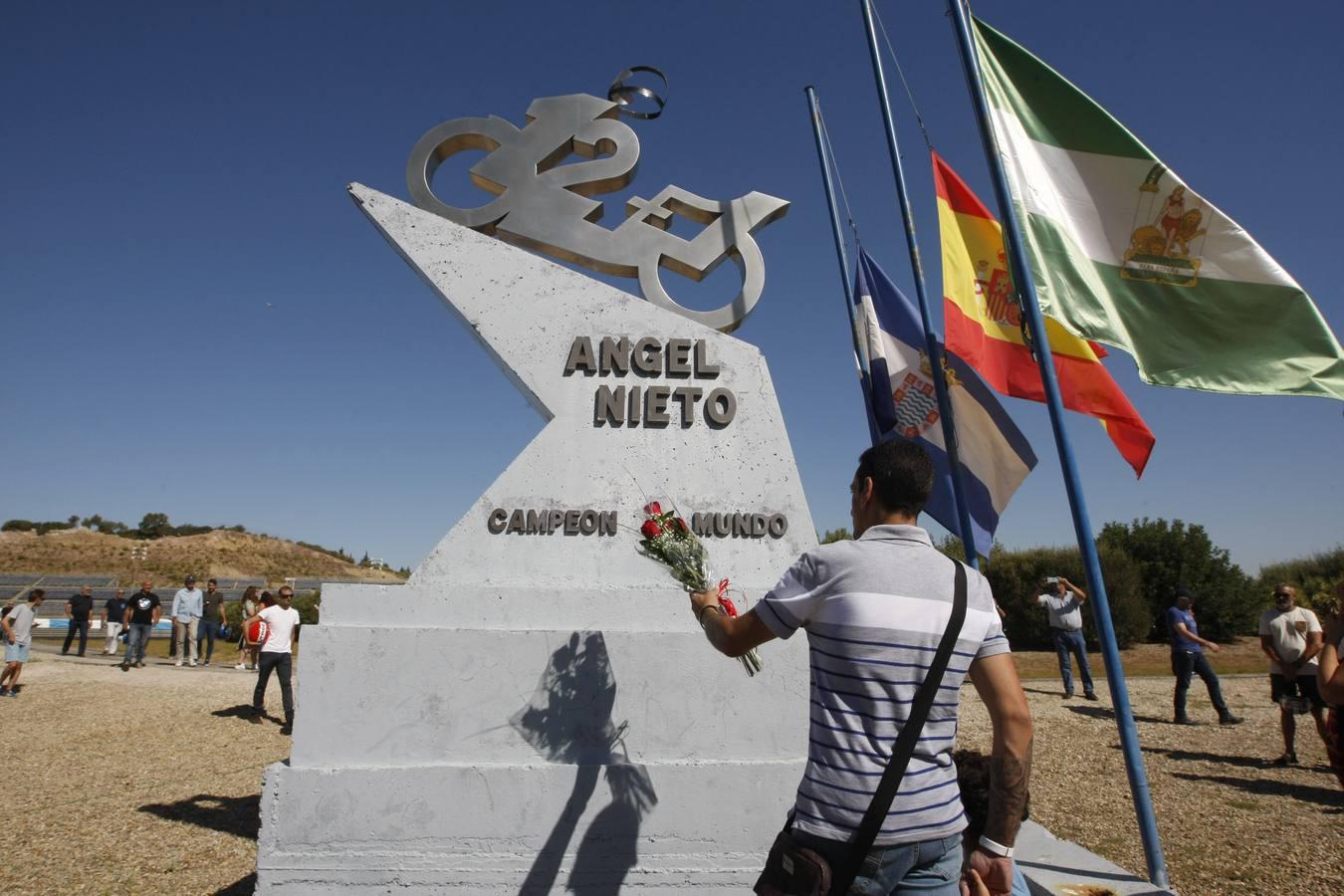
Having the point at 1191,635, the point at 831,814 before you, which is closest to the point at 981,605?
the point at 831,814

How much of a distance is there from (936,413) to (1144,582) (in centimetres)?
2108

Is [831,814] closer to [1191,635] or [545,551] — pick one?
[545,551]

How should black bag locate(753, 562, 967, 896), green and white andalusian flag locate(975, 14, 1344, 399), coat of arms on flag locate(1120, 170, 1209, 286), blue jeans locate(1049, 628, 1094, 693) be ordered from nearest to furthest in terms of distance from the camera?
1. black bag locate(753, 562, 967, 896)
2. green and white andalusian flag locate(975, 14, 1344, 399)
3. coat of arms on flag locate(1120, 170, 1209, 286)
4. blue jeans locate(1049, 628, 1094, 693)

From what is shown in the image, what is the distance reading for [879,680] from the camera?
2.03 m

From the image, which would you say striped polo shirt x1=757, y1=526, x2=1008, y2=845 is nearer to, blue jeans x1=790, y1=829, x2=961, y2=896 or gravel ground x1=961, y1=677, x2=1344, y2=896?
blue jeans x1=790, y1=829, x2=961, y2=896

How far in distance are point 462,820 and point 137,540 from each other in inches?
2387

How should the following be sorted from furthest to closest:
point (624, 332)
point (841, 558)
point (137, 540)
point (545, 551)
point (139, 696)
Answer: point (137, 540)
point (139, 696)
point (624, 332)
point (545, 551)
point (841, 558)

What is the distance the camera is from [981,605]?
7.13 feet

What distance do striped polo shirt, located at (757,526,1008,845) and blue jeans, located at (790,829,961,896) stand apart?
28 millimetres

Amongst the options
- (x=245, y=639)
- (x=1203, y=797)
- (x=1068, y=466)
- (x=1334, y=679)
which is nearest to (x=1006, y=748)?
(x=1334, y=679)

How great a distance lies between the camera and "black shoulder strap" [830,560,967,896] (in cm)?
193

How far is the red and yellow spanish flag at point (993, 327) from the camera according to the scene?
5520mm

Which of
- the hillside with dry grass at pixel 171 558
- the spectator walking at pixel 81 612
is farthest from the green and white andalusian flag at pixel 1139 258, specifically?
the hillside with dry grass at pixel 171 558

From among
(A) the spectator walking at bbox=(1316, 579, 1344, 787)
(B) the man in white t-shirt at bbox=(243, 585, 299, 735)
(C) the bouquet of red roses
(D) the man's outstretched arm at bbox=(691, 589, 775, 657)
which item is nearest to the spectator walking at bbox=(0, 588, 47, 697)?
(B) the man in white t-shirt at bbox=(243, 585, 299, 735)
